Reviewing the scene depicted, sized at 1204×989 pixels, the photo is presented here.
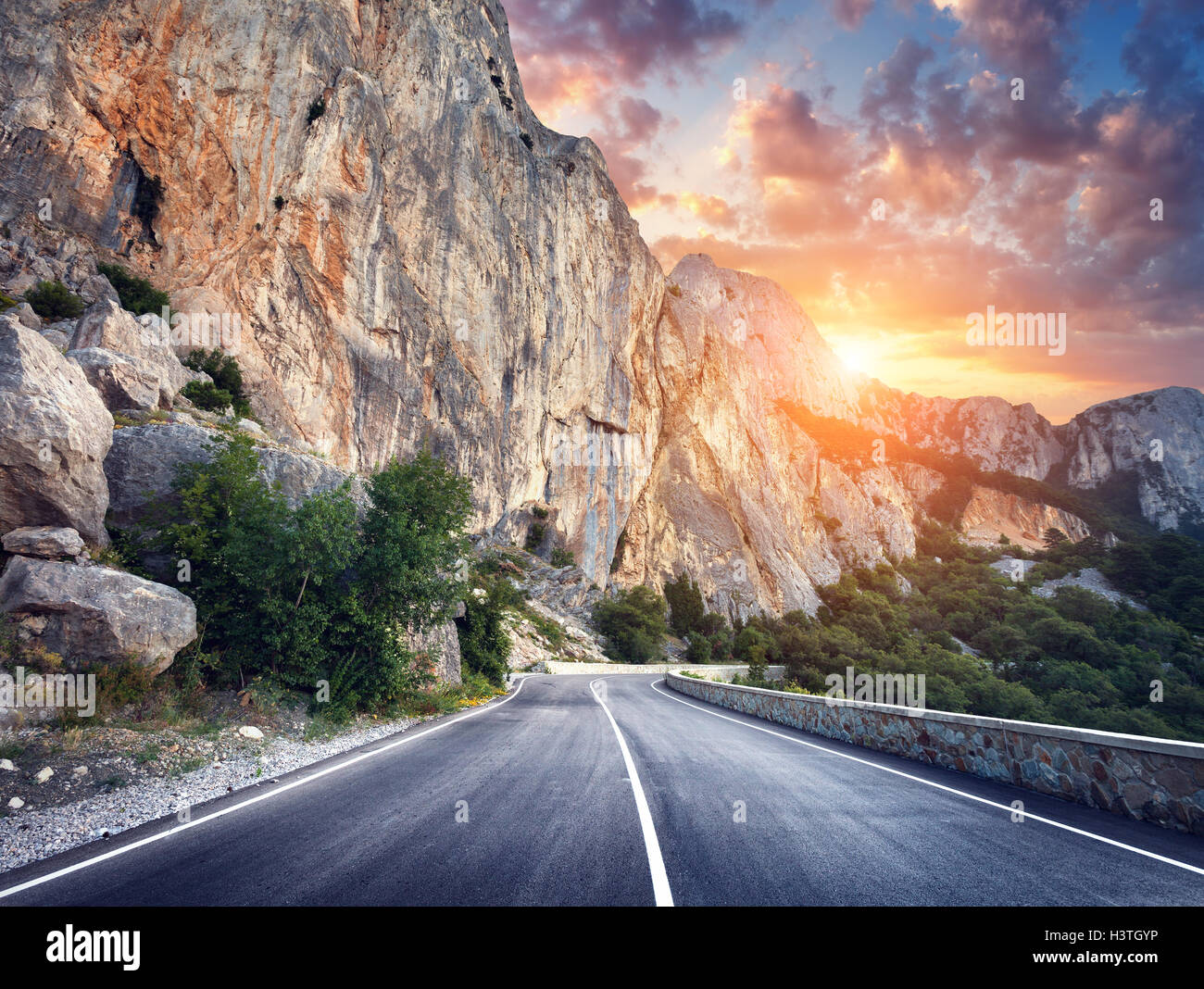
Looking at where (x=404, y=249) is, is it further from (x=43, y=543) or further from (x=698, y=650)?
(x=698, y=650)

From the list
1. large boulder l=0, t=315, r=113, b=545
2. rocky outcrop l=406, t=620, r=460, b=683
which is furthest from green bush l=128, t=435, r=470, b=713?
rocky outcrop l=406, t=620, r=460, b=683

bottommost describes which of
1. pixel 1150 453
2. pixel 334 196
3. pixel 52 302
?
pixel 52 302

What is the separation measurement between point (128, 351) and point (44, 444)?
13.5 m

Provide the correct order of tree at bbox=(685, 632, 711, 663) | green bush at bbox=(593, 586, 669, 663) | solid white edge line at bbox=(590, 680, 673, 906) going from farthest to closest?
tree at bbox=(685, 632, 711, 663) < green bush at bbox=(593, 586, 669, 663) < solid white edge line at bbox=(590, 680, 673, 906)

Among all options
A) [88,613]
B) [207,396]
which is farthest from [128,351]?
[88,613]

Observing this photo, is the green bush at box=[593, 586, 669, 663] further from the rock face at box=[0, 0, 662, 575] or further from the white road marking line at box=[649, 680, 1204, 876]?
the white road marking line at box=[649, 680, 1204, 876]

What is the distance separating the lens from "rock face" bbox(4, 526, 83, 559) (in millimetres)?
8883

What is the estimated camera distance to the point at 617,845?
4.72 metres

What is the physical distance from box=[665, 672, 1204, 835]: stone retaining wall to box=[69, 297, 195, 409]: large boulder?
1948 cm

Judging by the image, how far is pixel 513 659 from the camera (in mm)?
35594

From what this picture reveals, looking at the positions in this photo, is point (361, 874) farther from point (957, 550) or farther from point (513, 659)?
point (957, 550)

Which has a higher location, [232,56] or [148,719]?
[232,56]
